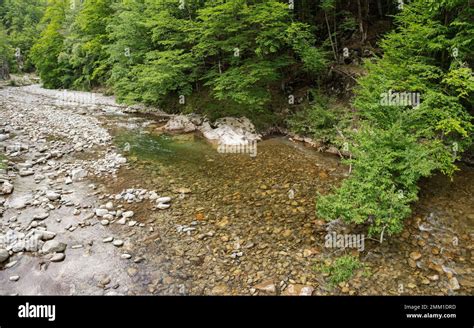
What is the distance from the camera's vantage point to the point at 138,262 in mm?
5043

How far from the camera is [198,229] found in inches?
237

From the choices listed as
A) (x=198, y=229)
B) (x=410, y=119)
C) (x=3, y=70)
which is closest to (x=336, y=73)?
(x=410, y=119)

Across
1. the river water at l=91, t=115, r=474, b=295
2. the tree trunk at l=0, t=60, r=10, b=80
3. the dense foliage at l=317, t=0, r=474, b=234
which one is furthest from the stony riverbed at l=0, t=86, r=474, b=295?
the tree trunk at l=0, t=60, r=10, b=80

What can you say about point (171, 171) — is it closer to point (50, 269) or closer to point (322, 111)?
point (50, 269)

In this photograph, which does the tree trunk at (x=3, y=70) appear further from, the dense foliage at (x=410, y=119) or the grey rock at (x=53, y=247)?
the dense foliage at (x=410, y=119)

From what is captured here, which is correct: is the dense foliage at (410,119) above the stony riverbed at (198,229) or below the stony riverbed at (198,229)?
above

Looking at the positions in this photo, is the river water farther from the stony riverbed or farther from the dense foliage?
the dense foliage

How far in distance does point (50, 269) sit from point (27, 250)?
2.84 feet

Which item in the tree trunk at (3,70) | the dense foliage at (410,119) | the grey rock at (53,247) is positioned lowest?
the grey rock at (53,247)

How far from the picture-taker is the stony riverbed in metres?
4.56

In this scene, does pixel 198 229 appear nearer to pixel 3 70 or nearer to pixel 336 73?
pixel 336 73

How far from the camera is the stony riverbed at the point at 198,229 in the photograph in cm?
456

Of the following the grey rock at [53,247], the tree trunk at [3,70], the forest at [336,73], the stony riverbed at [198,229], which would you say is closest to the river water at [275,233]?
the stony riverbed at [198,229]

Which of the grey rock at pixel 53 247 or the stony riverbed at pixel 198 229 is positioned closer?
the stony riverbed at pixel 198 229
